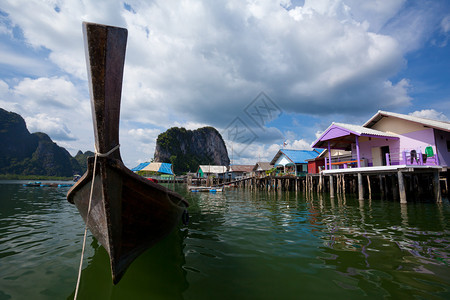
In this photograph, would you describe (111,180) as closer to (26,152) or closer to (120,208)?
(120,208)

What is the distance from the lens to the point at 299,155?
29.5 metres

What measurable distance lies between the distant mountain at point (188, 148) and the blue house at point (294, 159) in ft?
182

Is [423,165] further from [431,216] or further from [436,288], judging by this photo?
[436,288]

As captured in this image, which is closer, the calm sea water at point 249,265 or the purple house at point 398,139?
the calm sea water at point 249,265

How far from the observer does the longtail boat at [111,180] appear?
2.45 meters

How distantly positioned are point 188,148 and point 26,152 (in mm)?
76443

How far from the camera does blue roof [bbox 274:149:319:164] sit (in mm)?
28094

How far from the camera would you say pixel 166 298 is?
2.79 m

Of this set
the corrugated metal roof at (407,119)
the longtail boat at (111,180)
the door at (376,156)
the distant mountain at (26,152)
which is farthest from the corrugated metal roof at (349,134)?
the distant mountain at (26,152)

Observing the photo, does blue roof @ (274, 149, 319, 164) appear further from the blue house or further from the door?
the door

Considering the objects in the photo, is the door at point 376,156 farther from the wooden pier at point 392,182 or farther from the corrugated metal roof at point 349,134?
the corrugated metal roof at point 349,134

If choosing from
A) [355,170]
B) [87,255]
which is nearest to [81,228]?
[87,255]

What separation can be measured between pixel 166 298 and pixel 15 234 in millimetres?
6474

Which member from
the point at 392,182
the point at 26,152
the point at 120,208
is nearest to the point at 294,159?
the point at 392,182
